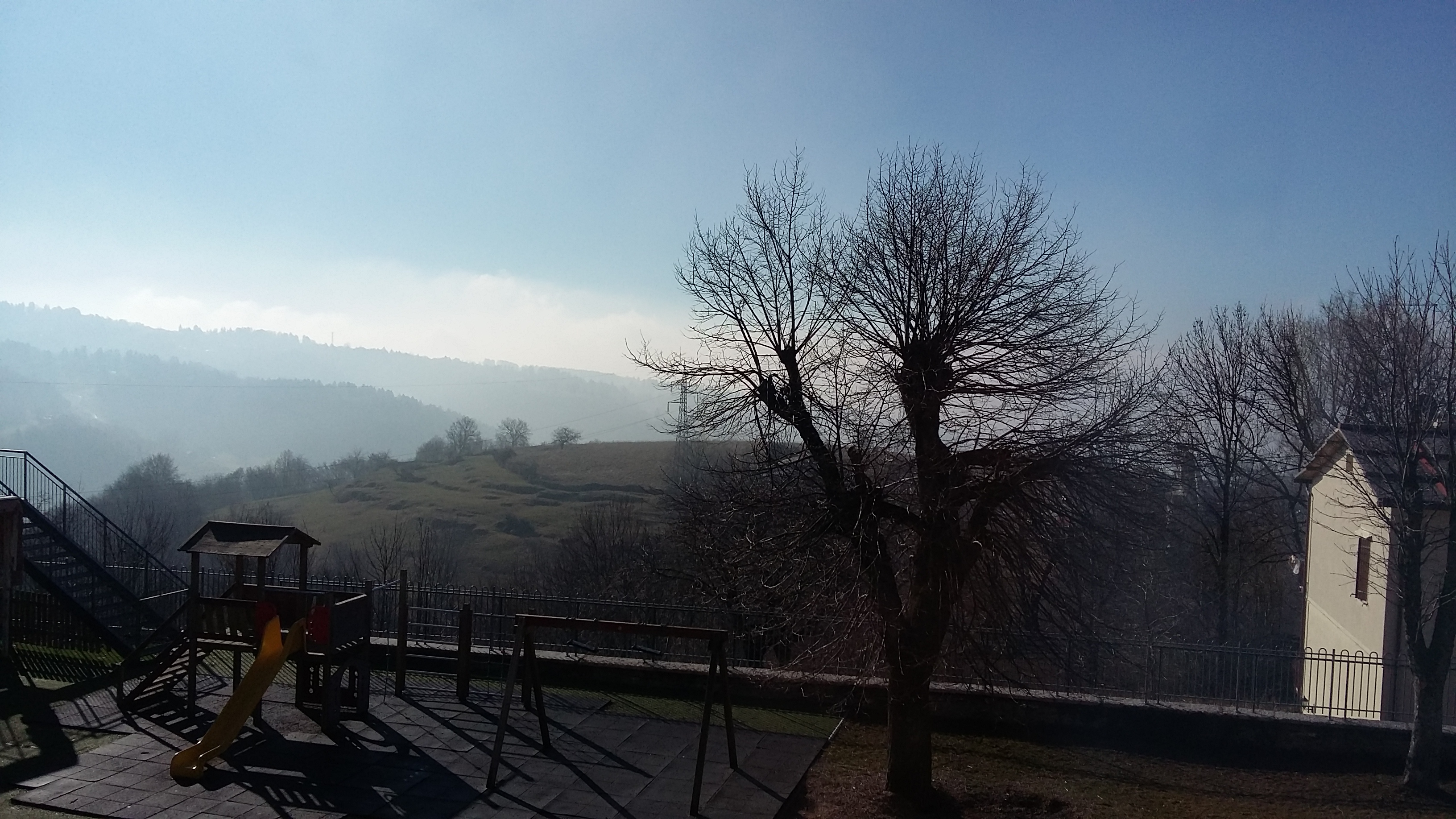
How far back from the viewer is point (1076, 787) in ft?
36.3

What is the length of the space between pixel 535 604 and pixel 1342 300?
16.5 meters

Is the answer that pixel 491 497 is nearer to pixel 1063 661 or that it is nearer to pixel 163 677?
pixel 163 677

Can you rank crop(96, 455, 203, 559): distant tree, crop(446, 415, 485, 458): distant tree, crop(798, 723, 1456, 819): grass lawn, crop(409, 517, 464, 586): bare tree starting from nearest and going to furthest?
1. crop(798, 723, 1456, 819): grass lawn
2. crop(409, 517, 464, 586): bare tree
3. crop(96, 455, 203, 559): distant tree
4. crop(446, 415, 485, 458): distant tree

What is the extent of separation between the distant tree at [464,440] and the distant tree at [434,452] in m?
0.81

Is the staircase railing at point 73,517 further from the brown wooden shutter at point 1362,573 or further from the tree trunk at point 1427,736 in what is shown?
the brown wooden shutter at point 1362,573

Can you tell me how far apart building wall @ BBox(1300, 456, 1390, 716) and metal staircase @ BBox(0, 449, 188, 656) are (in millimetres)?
Result: 18832

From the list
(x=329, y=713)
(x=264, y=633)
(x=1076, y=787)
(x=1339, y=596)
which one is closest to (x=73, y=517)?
(x=264, y=633)

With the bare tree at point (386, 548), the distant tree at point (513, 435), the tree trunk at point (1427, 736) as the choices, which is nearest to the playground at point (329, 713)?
the tree trunk at point (1427, 736)

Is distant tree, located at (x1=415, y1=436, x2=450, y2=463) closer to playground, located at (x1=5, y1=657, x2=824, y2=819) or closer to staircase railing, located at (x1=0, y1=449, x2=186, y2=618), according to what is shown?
staircase railing, located at (x1=0, y1=449, x2=186, y2=618)

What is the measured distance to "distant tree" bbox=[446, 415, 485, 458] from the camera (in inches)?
4998

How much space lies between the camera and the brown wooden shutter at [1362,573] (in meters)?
20.0

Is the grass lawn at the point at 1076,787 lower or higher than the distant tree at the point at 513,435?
lower

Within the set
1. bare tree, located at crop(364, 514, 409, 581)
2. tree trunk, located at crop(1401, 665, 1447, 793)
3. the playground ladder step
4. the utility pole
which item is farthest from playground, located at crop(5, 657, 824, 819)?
bare tree, located at crop(364, 514, 409, 581)

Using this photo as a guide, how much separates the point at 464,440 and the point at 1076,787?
130 metres
